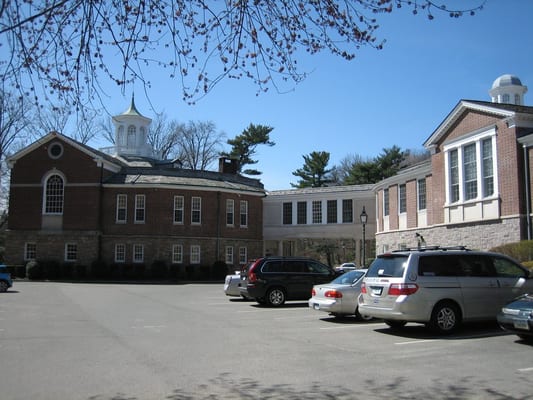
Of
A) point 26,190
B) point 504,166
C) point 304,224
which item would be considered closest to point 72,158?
point 26,190

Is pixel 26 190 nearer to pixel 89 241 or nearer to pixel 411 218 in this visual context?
pixel 89 241

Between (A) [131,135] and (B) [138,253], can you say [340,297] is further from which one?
(A) [131,135]

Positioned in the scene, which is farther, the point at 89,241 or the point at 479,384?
the point at 89,241

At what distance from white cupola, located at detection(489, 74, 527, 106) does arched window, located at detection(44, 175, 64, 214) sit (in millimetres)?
35371

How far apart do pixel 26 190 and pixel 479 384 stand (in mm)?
42479

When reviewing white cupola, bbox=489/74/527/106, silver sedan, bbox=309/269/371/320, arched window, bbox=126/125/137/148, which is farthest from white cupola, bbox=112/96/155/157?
silver sedan, bbox=309/269/371/320

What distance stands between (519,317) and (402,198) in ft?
87.1

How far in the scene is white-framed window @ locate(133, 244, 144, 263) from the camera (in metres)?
42.9

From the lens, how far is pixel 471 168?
28.2m

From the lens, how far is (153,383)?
7.42 meters

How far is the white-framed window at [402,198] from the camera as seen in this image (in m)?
35.8

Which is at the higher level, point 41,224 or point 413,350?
point 41,224

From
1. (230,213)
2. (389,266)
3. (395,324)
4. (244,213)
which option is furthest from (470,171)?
(244,213)

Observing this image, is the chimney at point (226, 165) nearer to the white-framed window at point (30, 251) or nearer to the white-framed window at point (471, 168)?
the white-framed window at point (30, 251)
